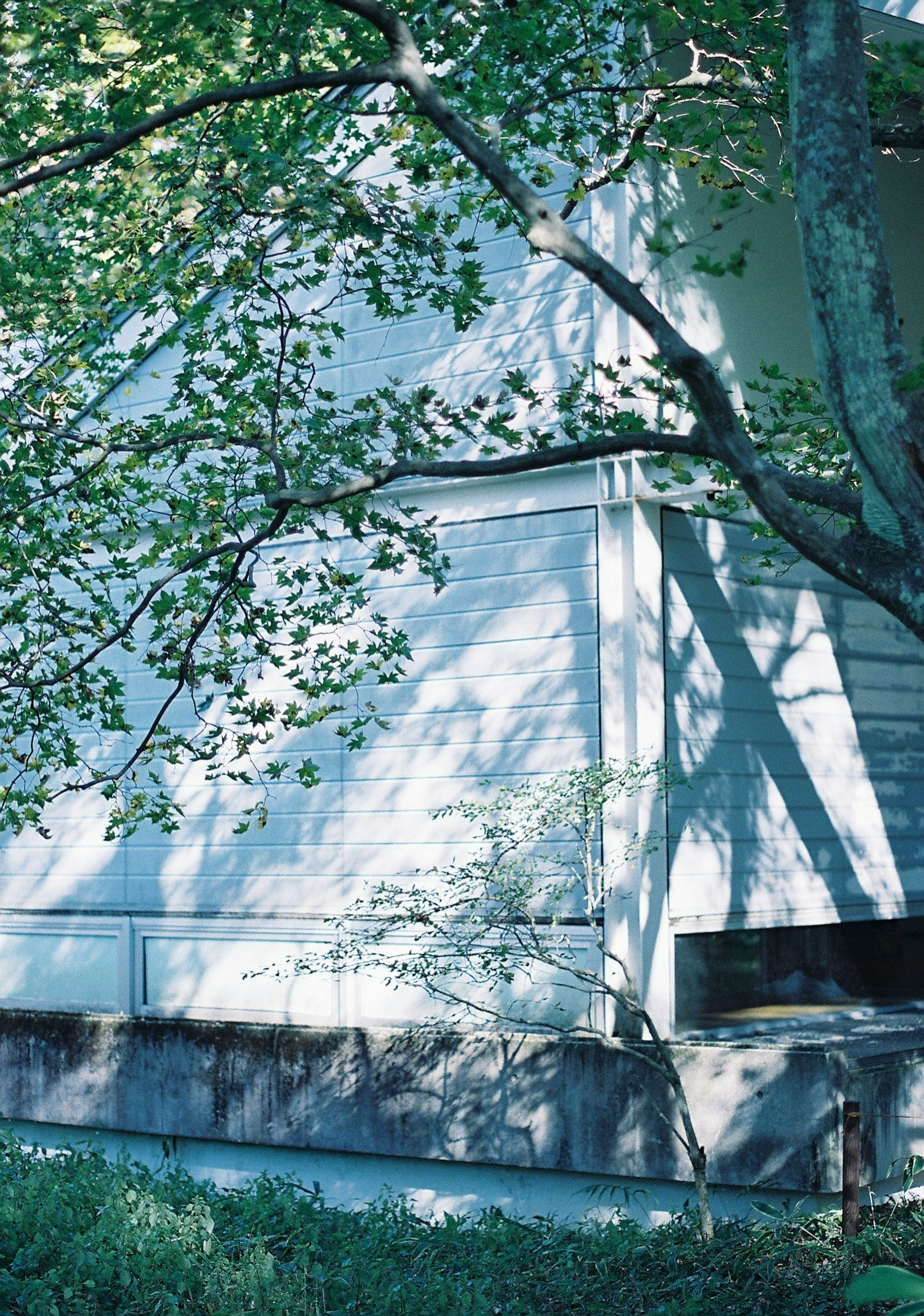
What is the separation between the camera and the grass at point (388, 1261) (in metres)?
6.86

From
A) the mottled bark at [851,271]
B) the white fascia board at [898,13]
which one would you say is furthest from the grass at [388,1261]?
the white fascia board at [898,13]

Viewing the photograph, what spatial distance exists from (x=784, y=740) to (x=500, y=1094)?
281 cm

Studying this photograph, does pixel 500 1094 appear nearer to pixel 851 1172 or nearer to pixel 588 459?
pixel 851 1172

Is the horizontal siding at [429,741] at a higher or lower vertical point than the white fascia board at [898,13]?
lower

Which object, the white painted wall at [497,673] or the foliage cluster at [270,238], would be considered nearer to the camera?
the foliage cluster at [270,238]

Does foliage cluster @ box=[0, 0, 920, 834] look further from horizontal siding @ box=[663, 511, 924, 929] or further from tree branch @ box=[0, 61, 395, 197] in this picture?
horizontal siding @ box=[663, 511, 924, 929]

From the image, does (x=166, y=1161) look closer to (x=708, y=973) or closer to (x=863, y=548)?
(x=708, y=973)

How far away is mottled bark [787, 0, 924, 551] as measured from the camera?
5.07 metres

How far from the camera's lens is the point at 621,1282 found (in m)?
7.34

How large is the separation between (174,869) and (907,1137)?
5129 mm

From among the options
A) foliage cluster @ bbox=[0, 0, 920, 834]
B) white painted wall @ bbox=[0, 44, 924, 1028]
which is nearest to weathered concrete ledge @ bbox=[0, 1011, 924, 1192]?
white painted wall @ bbox=[0, 44, 924, 1028]

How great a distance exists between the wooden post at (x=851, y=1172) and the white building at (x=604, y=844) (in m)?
0.40

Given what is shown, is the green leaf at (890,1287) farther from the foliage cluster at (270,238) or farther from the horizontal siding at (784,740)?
the horizontal siding at (784,740)

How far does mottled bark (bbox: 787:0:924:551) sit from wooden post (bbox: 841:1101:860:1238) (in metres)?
3.59
